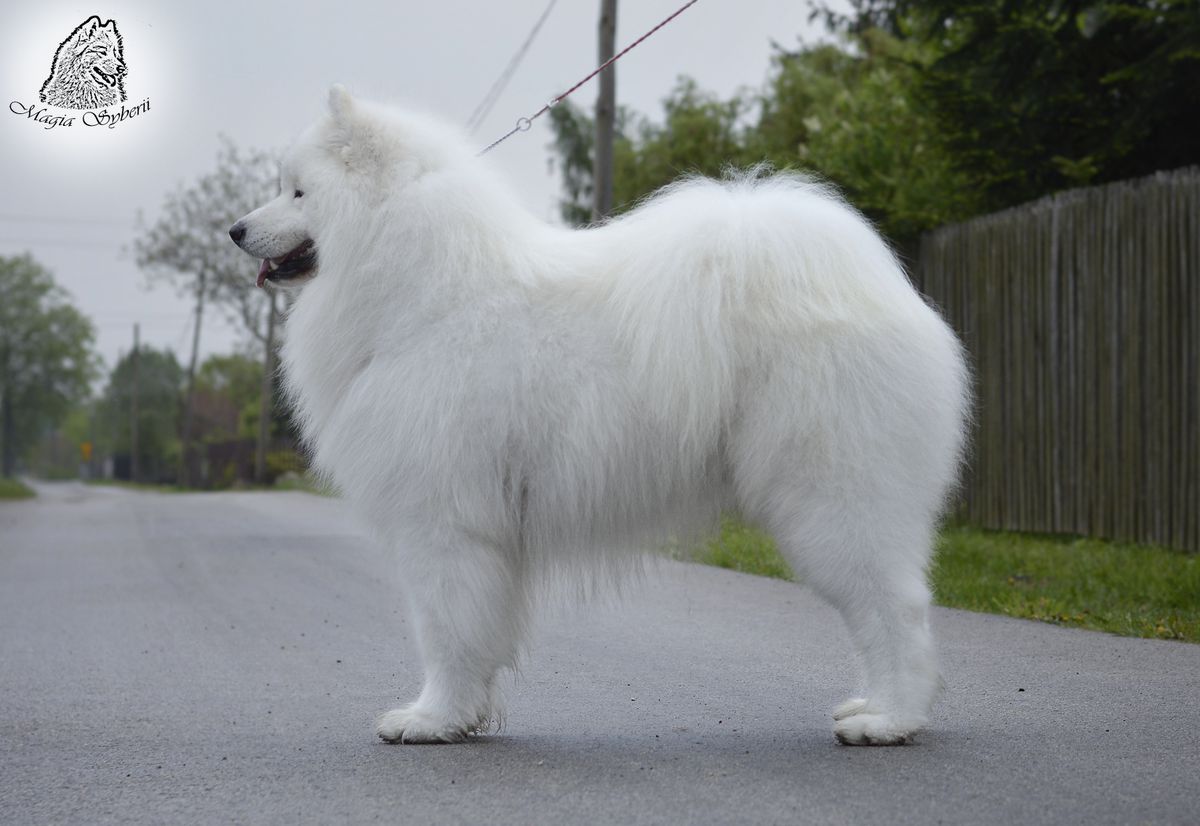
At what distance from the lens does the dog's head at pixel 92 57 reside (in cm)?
734

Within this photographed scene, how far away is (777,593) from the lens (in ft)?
28.1

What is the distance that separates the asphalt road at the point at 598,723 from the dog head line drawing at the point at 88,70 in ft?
9.69

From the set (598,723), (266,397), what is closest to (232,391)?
(266,397)

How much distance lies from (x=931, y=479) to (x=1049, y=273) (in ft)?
23.7

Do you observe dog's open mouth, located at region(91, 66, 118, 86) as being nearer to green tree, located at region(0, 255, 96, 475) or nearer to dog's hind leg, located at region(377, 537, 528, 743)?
dog's hind leg, located at region(377, 537, 528, 743)

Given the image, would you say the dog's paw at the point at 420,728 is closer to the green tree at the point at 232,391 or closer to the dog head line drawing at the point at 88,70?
the dog head line drawing at the point at 88,70

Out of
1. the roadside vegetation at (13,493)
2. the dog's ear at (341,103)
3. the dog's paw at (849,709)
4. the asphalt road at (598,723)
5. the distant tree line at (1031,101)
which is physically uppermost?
the distant tree line at (1031,101)

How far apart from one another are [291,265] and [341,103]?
65 centimetres

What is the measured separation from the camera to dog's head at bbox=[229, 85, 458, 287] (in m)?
4.87

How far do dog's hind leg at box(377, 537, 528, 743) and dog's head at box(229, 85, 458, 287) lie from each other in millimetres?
1301

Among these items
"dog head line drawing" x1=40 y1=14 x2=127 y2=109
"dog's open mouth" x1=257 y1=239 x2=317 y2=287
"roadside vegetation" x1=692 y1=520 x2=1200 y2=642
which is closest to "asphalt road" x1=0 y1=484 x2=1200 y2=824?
"roadside vegetation" x1=692 y1=520 x2=1200 y2=642

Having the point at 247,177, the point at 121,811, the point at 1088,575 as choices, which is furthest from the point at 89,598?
the point at 247,177

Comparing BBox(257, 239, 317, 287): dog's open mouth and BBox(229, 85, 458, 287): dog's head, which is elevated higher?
BBox(229, 85, 458, 287): dog's head

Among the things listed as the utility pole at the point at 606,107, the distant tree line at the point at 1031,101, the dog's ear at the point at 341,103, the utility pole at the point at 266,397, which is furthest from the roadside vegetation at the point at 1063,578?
the utility pole at the point at 266,397
